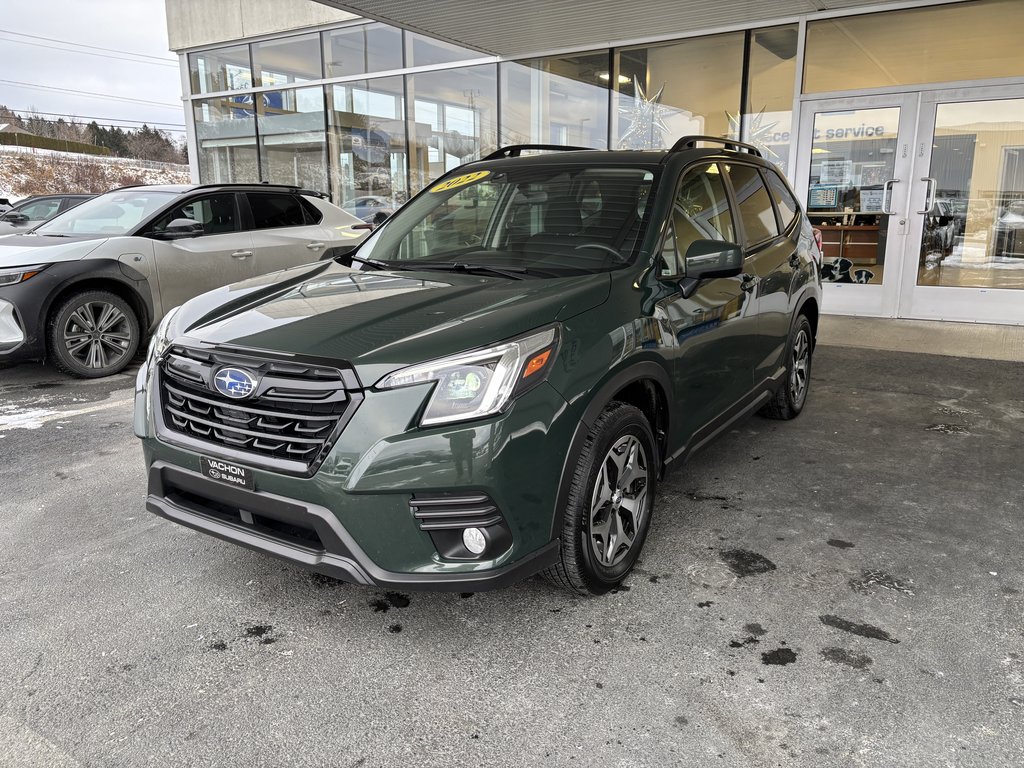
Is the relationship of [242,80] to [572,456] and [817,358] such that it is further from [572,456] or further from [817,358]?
[572,456]

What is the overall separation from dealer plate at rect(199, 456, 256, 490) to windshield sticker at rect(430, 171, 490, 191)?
202 cm

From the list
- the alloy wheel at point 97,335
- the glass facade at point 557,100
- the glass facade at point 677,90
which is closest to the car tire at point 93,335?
the alloy wheel at point 97,335

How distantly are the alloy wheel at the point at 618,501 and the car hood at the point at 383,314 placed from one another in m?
0.57

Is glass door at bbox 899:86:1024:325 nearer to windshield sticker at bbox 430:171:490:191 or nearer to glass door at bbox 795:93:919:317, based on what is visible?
glass door at bbox 795:93:919:317

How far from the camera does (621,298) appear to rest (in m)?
2.76

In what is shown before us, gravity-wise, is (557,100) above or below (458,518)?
above

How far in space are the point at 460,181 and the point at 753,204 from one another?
158 centimetres

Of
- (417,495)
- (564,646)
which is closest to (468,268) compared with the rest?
(417,495)

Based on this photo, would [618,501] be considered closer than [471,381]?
No

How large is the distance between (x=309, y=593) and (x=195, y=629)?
1.33ft

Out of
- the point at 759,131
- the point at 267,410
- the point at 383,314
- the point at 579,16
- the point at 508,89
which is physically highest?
the point at 579,16

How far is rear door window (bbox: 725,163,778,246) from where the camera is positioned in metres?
3.93

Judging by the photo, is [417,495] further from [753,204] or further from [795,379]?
[795,379]

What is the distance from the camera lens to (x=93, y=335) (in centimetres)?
629
